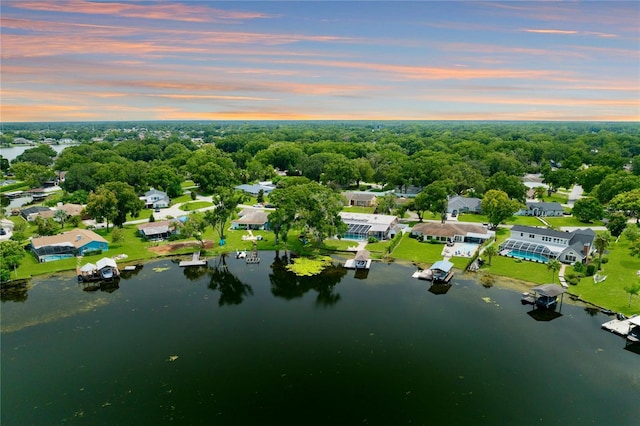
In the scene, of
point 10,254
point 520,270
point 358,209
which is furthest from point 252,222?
point 520,270

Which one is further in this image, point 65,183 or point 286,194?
point 65,183

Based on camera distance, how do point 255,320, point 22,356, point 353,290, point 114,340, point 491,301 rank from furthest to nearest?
1. point 353,290
2. point 491,301
3. point 255,320
4. point 114,340
5. point 22,356

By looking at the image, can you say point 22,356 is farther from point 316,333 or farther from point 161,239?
point 161,239

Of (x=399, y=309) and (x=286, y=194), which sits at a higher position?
(x=286, y=194)

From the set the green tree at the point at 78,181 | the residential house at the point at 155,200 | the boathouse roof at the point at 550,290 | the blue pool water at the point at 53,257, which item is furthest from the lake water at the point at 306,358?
the green tree at the point at 78,181

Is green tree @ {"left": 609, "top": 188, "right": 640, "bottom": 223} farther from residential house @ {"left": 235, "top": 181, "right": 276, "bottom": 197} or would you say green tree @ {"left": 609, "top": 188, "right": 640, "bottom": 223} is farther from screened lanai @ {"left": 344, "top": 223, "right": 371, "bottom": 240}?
residential house @ {"left": 235, "top": 181, "right": 276, "bottom": 197}

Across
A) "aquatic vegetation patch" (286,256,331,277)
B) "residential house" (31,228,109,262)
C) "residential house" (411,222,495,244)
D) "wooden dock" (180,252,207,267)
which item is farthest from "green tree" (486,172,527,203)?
"residential house" (31,228,109,262)

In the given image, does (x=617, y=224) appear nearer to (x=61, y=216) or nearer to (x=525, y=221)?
(x=525, y=221)

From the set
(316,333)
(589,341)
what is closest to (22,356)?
(316,333)
